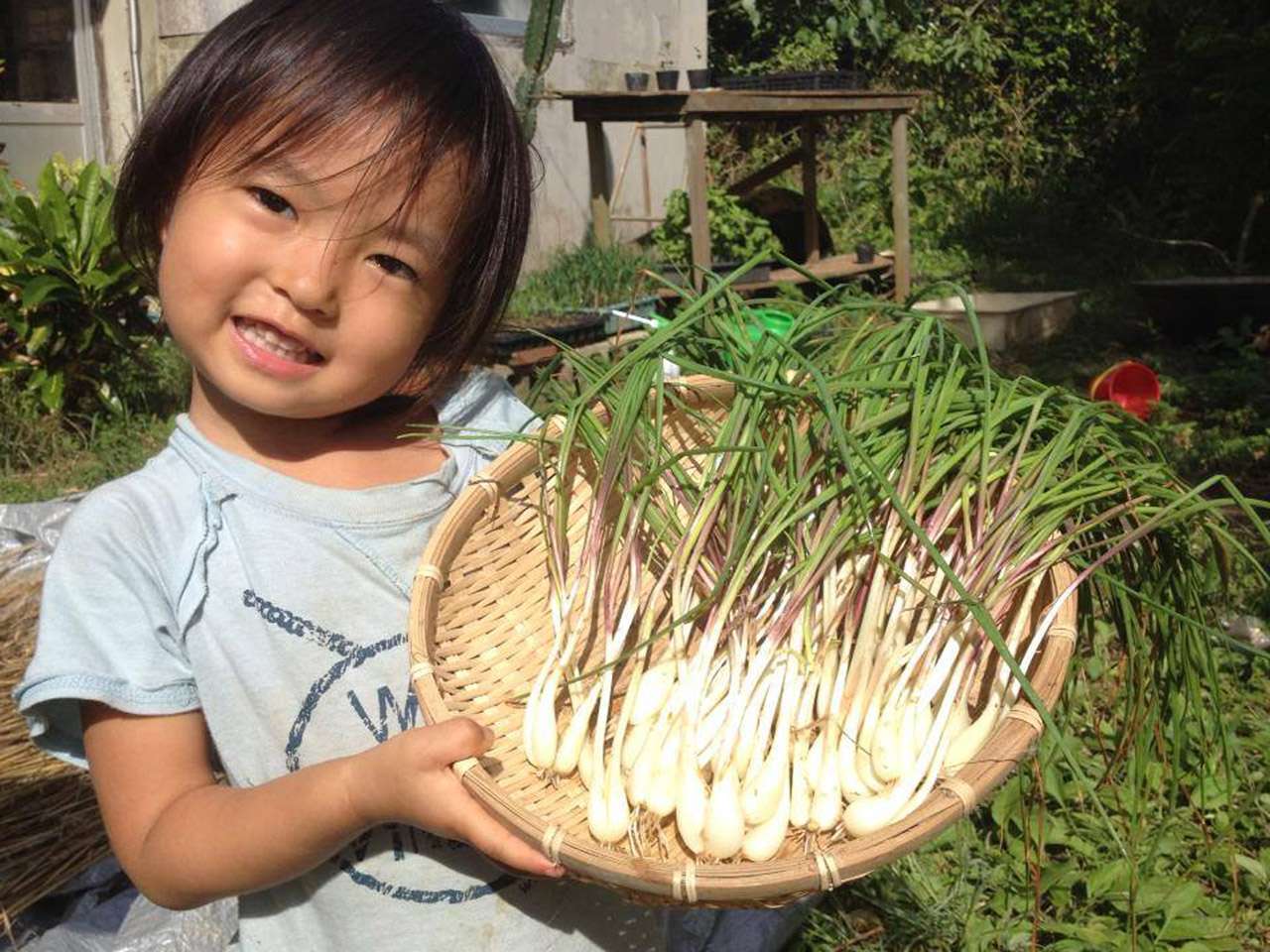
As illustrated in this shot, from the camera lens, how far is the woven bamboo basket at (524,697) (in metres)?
0.97

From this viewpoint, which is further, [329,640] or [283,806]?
[329,640]

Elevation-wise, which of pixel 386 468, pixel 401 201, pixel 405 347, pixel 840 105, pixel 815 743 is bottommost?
pixel 815 743

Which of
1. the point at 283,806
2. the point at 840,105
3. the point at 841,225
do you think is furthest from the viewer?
the point at 841,225

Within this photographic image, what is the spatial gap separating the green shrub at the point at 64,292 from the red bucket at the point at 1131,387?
10.1 ft

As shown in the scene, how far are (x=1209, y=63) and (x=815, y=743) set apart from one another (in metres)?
8.07

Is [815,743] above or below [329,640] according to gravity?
below

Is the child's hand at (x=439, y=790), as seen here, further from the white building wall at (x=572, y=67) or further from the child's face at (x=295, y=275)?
the white building wall at (x=572, y=67)

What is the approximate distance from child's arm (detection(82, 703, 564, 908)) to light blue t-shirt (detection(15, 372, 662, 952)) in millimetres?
39

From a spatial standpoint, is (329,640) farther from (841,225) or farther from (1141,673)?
(841,225)

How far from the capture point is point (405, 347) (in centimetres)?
121

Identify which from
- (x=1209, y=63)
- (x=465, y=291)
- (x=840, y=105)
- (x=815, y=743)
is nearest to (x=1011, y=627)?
(x=815, y=743)

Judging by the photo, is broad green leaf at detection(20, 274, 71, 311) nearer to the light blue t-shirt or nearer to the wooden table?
the wooden table

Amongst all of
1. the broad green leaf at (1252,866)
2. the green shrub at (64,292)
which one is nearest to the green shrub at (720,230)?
the green shrub at (64,292)

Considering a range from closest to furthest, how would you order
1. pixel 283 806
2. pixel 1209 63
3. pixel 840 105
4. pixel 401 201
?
pixel 283 806
pixel 401 201
pixel 840 105
pixel 1209 63
